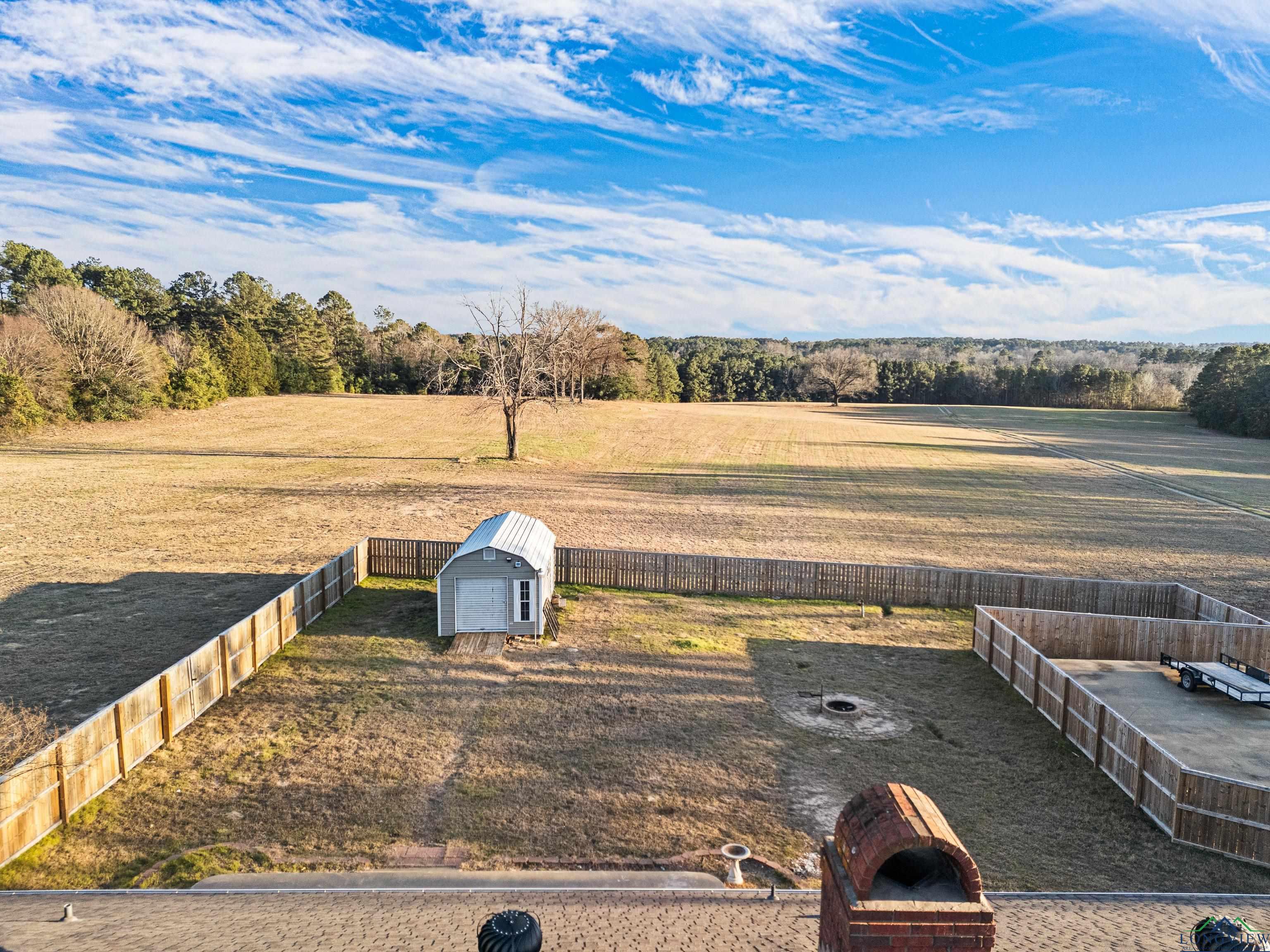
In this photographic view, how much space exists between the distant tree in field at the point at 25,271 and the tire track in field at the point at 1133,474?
85454 mm

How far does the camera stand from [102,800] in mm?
11641

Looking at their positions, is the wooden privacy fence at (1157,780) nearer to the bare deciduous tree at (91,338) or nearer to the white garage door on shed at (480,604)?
the white garage door on shed at (480,604)

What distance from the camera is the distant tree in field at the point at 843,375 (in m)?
112

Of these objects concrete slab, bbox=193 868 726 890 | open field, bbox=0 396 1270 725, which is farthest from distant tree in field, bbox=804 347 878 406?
concrete slab, bbox=193 868 726 890

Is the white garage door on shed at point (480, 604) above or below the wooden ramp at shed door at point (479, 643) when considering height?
above

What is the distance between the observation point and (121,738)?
12180 mm

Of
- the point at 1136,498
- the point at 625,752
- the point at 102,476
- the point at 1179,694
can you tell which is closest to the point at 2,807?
the point at 625,752

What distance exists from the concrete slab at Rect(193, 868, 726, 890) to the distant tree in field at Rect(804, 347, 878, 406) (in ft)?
342

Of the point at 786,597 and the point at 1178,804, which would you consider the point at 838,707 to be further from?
the point at 786,597

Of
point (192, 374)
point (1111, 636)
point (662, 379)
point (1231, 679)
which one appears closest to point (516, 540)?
point (1111, 636)

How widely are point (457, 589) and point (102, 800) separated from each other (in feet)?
27.6

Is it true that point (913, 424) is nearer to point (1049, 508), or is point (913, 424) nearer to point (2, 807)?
point (1049, 508)

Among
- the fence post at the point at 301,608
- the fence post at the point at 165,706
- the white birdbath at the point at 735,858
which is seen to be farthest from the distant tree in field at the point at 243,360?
the white birdbath at the point at 735,858

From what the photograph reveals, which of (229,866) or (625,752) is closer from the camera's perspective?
(229,866)
